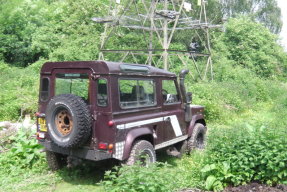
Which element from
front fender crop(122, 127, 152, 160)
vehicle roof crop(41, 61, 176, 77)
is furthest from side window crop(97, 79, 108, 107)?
front fender crop(122, 127, 152, 160)

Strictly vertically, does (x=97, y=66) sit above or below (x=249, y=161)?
above

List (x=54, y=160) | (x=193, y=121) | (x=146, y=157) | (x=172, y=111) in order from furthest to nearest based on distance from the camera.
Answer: (x=193, y=121) → (x=172, y=111) → (x=54, y=160) → (x=146, y=157)

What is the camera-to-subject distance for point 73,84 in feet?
18.0

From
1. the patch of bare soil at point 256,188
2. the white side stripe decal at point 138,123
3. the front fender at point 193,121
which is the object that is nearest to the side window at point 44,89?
the white side stripe decal at point 138,123

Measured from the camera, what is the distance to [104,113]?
5.01 m

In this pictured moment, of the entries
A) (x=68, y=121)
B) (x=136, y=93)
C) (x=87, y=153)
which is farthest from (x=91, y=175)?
(x=136, y=93)

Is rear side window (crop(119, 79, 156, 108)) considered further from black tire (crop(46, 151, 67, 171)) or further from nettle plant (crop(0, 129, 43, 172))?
nettle plant (crop(0, 129, 43, 172))

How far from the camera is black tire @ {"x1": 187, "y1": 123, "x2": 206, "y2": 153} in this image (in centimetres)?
739

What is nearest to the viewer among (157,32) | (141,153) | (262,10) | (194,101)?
(141,153)

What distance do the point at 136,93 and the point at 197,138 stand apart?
2.85 metres

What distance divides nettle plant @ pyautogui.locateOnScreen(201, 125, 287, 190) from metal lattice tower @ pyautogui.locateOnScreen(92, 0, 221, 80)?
863cm

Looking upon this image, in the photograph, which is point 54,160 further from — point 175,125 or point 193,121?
point 193,121

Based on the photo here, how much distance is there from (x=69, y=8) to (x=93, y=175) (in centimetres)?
1958

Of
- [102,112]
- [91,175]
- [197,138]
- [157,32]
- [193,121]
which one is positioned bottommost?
[91,175]
